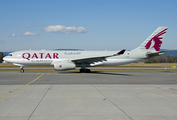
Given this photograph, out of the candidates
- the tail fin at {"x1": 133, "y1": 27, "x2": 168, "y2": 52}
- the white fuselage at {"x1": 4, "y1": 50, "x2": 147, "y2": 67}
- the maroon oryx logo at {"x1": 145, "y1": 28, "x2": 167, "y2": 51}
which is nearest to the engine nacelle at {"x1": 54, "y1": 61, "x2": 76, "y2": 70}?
the white fuselage at {"x1": 4, "y1": 50, "x2": 147, "y2": 67}

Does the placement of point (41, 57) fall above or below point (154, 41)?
below

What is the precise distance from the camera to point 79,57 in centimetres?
3328

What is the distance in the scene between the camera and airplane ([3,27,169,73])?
3006cm

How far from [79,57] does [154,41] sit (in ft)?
47.7

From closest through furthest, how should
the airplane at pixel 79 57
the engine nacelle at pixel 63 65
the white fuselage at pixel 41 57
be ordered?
the engine nacelle at pixel 63 65, the airplane at pixel 79 57, the white fuselage at pixel 41 57

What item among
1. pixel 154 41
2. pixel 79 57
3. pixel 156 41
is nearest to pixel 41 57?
pixel 79 57

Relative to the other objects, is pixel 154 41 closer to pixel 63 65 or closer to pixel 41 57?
pixel 63 65

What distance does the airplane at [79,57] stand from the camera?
30062mm

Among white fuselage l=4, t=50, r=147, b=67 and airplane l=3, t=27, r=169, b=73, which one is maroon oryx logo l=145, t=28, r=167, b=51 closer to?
airplane l=3, t=27, r=169, b=73

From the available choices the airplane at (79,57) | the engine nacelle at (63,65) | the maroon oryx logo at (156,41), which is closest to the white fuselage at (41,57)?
the airplane at (79,57)

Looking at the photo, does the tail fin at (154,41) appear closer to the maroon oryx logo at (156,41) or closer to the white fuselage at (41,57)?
the maroon oryx logo at (156,41)
